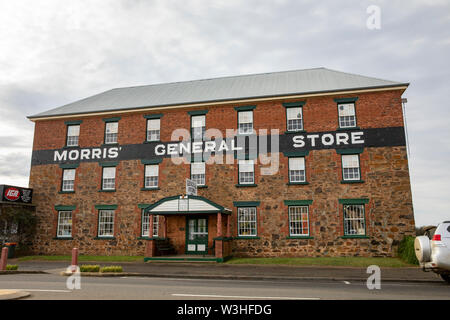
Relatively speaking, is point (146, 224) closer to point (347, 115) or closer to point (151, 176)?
point (151, 176)

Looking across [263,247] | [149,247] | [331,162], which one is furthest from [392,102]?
[149,247]

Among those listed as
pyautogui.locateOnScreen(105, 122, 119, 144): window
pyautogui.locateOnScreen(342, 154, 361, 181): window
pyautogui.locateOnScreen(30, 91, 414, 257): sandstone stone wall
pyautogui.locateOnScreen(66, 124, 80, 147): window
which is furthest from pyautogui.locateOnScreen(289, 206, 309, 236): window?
pyautogui.locateOnScreen(66, 124, 80, 147): window

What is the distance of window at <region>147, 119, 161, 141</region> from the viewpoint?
2366cm

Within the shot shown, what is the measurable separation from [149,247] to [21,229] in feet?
34.1

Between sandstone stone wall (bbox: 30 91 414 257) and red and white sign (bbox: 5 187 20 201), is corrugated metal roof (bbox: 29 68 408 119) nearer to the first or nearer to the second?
sandstone stone wall (bbox: 30 91 414 257)

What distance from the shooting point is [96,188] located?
23.5 meters

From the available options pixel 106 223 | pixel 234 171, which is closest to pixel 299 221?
pixel 234 171

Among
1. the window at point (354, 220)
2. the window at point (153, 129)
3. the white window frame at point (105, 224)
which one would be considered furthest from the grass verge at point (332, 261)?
the window at point (153, 129)

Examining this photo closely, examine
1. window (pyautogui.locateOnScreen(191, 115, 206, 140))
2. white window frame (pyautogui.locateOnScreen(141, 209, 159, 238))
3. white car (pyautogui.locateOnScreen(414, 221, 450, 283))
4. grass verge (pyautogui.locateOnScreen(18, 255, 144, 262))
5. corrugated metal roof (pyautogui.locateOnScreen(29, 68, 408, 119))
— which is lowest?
grass verge (pyautogui.locateOnScreen(18, 255, 144, 262))

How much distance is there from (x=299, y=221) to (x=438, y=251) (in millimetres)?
9864

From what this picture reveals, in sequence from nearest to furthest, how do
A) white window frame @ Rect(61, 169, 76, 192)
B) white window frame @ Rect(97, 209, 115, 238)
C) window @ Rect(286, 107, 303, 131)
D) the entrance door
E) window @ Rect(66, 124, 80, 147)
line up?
the entrance door < window @ Rect(286, 107, 303, 131) < white window frame @ Rect(97, 209, 115, 238) < white window frame @ Rect(61, 169, 76, 192) < window @ Rect(66, 124, 80, 147)

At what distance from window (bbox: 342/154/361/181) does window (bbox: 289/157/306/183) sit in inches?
92.5

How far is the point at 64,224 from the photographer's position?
23.7m
